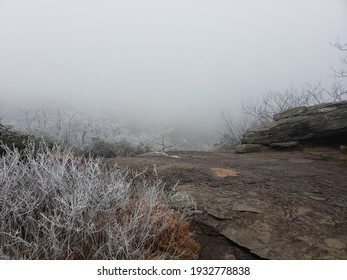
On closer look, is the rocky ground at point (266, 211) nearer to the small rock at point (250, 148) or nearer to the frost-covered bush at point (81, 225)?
the frost-covered bush at point (81, 225)

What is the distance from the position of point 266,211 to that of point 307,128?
5.89m

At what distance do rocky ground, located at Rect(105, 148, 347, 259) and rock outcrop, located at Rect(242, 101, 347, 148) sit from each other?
2843mm

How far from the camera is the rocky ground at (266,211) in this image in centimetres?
253

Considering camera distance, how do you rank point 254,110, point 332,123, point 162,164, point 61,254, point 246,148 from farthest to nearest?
point 254,110 < point 246,148 < point 332,123 < point 162,164 < point 61,254

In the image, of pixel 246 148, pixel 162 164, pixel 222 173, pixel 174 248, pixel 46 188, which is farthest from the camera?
pixel 246 148

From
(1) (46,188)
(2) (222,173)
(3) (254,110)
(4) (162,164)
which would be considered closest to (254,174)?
(2) (222,173)

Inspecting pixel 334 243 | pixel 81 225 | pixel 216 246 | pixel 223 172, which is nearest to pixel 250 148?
pixel 223 172

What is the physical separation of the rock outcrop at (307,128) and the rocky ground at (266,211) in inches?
112

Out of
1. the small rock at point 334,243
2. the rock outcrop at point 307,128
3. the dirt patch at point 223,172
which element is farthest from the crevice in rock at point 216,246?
the rock outcrop at point 307,128

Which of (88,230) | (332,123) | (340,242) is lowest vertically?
(340,242)

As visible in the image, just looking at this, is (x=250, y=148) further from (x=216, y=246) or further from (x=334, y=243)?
(x=216, y=246)

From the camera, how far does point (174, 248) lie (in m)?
2.44

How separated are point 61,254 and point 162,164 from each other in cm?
373

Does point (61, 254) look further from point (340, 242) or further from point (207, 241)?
point (340, 242)
